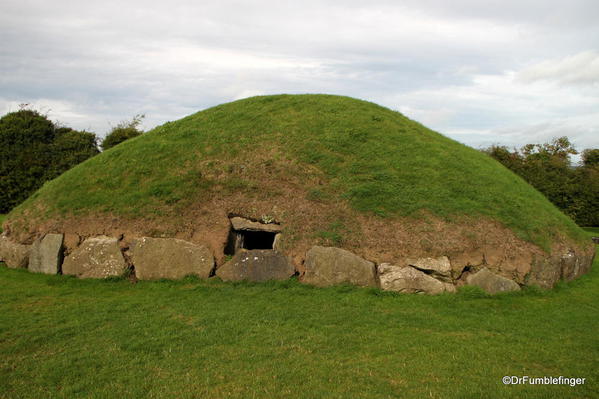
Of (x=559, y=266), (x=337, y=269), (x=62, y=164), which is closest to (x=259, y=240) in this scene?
(x=337, y=269)

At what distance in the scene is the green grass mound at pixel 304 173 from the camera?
11.9 metres

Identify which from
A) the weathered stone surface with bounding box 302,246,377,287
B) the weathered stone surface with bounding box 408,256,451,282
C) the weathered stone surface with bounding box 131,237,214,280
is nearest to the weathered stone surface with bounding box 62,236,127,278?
the weathered stone surface with bounding box 131,237,214,280

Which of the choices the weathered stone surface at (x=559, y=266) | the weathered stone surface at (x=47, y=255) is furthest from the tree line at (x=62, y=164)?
the weathered stone surface at (x=559, y=266)

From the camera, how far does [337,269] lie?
1020 cm

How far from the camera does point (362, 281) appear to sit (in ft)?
33.0

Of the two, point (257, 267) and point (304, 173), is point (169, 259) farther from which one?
point (304, 173)

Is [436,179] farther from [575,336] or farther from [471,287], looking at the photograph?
[575,336]

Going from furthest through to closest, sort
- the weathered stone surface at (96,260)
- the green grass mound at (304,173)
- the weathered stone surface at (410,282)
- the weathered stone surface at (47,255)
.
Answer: the green grass mound at (304,173)
the weathered stone surface at (47,255)
the weathered stone surface at (96,260)
the weathered stone surface at (410,282)

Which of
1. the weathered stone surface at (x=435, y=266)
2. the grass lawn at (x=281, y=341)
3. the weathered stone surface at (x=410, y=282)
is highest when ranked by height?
the weathered stone surface at (x=435, y=266)

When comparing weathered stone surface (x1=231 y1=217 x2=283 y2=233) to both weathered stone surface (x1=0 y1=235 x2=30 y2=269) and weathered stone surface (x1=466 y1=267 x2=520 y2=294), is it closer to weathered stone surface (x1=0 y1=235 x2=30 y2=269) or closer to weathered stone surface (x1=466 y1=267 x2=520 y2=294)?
weathered stone surface (x1=466 y1=267 x2=520 y2=294)

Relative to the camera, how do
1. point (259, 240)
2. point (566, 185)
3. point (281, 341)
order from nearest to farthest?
point (281, 341) < point (259, 240) < point (566, 185)

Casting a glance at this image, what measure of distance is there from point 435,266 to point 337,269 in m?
2.43

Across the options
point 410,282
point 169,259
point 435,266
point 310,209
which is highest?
point 310,209

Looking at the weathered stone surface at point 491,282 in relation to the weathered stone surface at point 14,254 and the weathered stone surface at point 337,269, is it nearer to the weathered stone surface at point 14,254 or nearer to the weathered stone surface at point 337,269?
the weathered stone surface at point 337,269
